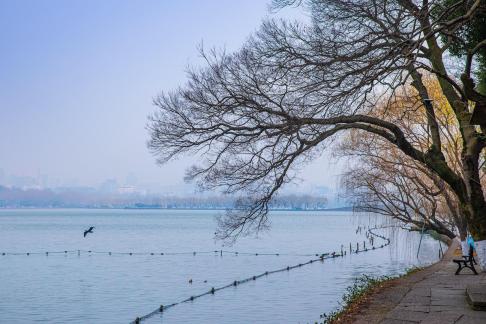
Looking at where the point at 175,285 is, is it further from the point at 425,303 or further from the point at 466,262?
the point at 425,303

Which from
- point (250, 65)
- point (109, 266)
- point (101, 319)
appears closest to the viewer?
point (250, 65)

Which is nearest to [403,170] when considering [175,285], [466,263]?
[466,263]

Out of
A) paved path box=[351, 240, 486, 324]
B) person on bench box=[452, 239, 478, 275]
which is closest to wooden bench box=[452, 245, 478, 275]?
person on bench box=[452, 239, 478, 275]

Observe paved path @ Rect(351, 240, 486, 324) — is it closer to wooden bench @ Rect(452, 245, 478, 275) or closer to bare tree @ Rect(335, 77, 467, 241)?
wooden bench @ Rect(452, 245, 478, 275)

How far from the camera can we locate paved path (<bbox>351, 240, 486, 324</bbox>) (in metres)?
12.7

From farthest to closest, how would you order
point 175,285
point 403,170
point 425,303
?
point 175,285, point 403,170, point 425,303

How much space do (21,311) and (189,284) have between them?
11768mm

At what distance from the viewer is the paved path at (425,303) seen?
1269 cm

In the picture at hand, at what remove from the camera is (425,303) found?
14750 millimetres

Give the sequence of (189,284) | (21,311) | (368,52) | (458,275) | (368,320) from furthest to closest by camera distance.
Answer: (189,284) → (21,311) → (458,275) → (368,52) → (368,320)

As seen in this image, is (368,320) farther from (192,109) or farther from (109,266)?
(109,266)

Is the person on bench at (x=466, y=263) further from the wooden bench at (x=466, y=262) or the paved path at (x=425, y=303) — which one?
the paved path at (x=425, y=303)

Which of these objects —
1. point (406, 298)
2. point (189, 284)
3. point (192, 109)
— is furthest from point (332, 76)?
point (189, 284)

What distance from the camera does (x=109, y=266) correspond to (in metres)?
50.7
